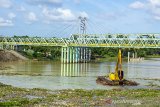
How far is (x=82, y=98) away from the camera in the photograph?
3394 centimetres

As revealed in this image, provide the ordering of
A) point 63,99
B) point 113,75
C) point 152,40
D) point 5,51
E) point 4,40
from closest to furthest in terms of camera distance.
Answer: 1. point 63,99
2. point 113,75
3. point 152,40
4. point 5,51
5. point 4,40

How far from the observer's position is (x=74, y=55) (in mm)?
128875

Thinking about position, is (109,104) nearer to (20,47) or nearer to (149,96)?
(149,96)

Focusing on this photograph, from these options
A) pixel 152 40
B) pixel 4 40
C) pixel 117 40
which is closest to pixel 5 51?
pixel 4 40

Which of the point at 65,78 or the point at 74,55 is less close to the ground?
the point at 74,55

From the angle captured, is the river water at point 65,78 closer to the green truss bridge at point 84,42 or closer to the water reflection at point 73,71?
the water reflection at point 73,71

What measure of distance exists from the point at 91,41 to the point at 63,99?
100445 mm

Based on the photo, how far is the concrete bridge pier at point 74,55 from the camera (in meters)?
125

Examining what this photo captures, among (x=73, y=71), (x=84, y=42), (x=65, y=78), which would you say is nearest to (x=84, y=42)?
(x=84, y=42)

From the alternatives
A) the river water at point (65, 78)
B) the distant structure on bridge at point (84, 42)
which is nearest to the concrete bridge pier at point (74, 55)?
the distant structure on bridge at point (84, 42)

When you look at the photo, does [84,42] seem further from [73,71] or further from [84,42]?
[73,71]

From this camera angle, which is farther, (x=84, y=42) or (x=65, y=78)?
(x=84, y=42)

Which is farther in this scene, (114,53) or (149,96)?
(114,53)

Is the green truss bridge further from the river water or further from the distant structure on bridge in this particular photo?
the river water
